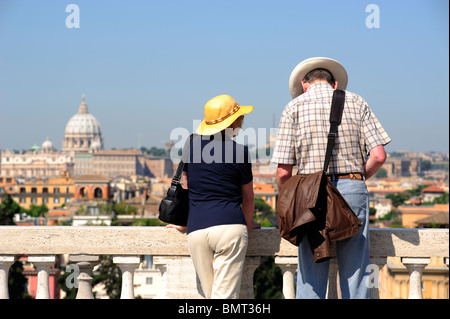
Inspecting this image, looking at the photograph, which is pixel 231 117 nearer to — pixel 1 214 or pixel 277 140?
pixel 277 140

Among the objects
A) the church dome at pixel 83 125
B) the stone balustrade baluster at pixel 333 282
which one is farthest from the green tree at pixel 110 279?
the church dome at pixel 83 125

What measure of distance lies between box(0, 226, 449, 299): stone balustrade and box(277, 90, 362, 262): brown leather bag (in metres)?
0.44

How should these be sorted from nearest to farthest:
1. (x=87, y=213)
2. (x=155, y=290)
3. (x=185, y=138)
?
(x=185, y=138)
(x=155, y=290)
(x=87, y=213)

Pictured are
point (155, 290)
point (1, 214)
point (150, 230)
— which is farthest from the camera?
point (1, 214)

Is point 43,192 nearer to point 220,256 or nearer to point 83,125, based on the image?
point 220,256

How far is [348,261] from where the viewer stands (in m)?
3.52

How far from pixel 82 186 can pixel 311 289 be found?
74.1 m

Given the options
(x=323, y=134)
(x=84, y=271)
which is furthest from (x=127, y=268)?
(x=323, y=134)

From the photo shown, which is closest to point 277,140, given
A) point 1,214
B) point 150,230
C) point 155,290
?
point 150,230

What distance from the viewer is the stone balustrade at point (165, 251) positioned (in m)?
3.88

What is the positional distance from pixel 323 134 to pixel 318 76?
0.99 feet

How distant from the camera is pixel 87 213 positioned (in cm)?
6084

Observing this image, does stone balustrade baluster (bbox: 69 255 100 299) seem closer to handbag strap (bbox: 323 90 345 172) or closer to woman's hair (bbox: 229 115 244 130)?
woman's hair (bbox: 229 115 244 130)

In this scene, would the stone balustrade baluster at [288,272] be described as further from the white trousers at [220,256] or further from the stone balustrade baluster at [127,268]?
the stone balustrade baluster at [127,268]
